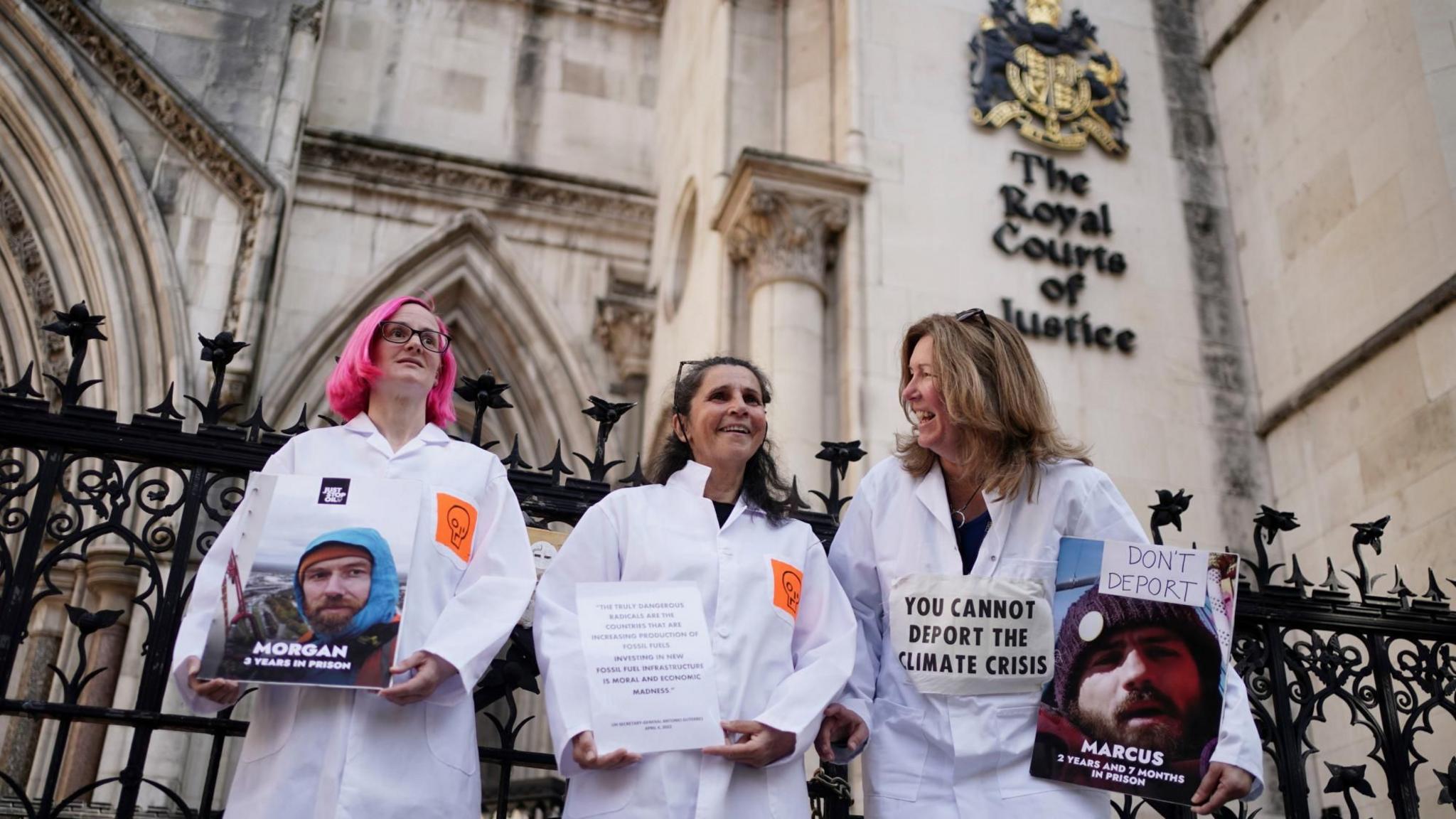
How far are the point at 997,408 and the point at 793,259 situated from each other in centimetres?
483

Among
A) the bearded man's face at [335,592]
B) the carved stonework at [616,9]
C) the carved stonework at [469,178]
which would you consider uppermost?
the carved stonework at [616,9]

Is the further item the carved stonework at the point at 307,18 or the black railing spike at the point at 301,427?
the carved stonework at the point at 307,18

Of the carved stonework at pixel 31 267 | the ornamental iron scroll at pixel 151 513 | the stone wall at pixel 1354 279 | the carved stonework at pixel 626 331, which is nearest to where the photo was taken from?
the ornamental iron scroll at pixel 151 513

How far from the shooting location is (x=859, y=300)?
766cm

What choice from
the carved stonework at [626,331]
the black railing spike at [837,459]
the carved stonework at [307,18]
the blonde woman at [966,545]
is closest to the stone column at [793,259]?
the black railing spike at [837,459]

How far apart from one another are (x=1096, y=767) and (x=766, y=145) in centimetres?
679

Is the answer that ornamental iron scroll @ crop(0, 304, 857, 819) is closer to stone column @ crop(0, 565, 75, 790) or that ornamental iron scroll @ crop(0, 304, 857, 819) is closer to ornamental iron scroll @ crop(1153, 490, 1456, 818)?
ornamental iron scroll @ crop(1153, 490, 1456, 818)

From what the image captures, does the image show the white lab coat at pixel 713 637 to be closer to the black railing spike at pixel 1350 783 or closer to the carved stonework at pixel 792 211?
the black railing spike at pixel 1350 783

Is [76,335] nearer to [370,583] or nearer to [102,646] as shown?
[370,583]

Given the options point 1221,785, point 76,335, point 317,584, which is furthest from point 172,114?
point 1221,785

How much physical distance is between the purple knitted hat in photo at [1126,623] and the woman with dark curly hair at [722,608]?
525 millimetres

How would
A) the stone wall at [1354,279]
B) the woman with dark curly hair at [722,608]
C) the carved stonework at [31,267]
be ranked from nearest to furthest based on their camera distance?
the woman with dark curly hair at [722,608] → the stone wall at [1354,279] → the carved stonework at [31,267]

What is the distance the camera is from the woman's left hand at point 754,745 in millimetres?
2623

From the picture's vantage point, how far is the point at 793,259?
7762mm
